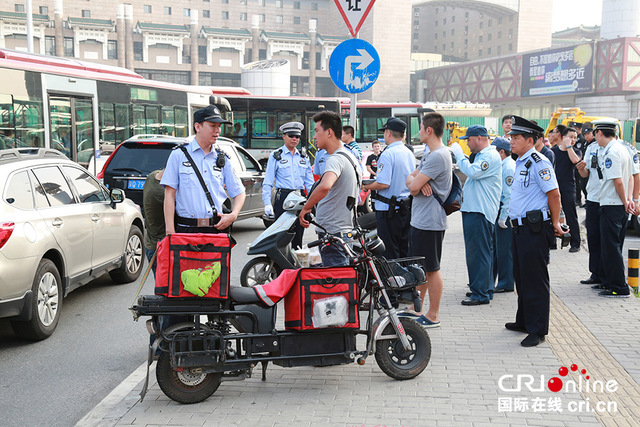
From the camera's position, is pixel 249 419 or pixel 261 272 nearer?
pixel 249 419

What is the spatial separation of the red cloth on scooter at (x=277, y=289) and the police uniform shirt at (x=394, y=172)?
2765 millimetres

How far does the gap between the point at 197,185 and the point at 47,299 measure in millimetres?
2256

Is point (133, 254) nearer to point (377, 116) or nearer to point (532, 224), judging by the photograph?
point (532, 224)

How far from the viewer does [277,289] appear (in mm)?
4477

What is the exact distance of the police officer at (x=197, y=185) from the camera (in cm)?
498

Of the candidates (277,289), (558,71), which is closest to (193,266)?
(277,289)

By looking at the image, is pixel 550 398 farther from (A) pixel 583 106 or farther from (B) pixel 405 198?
(A) pixel 583 106

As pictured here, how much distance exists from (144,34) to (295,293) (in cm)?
8747

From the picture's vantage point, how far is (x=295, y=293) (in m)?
4.47

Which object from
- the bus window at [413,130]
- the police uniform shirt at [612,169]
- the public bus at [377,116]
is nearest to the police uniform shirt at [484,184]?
the police uniform shirt at [612,169]

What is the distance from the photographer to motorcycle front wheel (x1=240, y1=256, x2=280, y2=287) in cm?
732

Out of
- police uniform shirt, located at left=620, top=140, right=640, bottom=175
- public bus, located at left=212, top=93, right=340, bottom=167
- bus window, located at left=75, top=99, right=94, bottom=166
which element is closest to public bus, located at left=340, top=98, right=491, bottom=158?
public bus, located at left=212, top=93, right=340, bottom=167

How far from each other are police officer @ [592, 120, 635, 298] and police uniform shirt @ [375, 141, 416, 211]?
7.52 feet

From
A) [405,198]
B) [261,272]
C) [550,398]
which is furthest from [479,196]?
[550,398]
